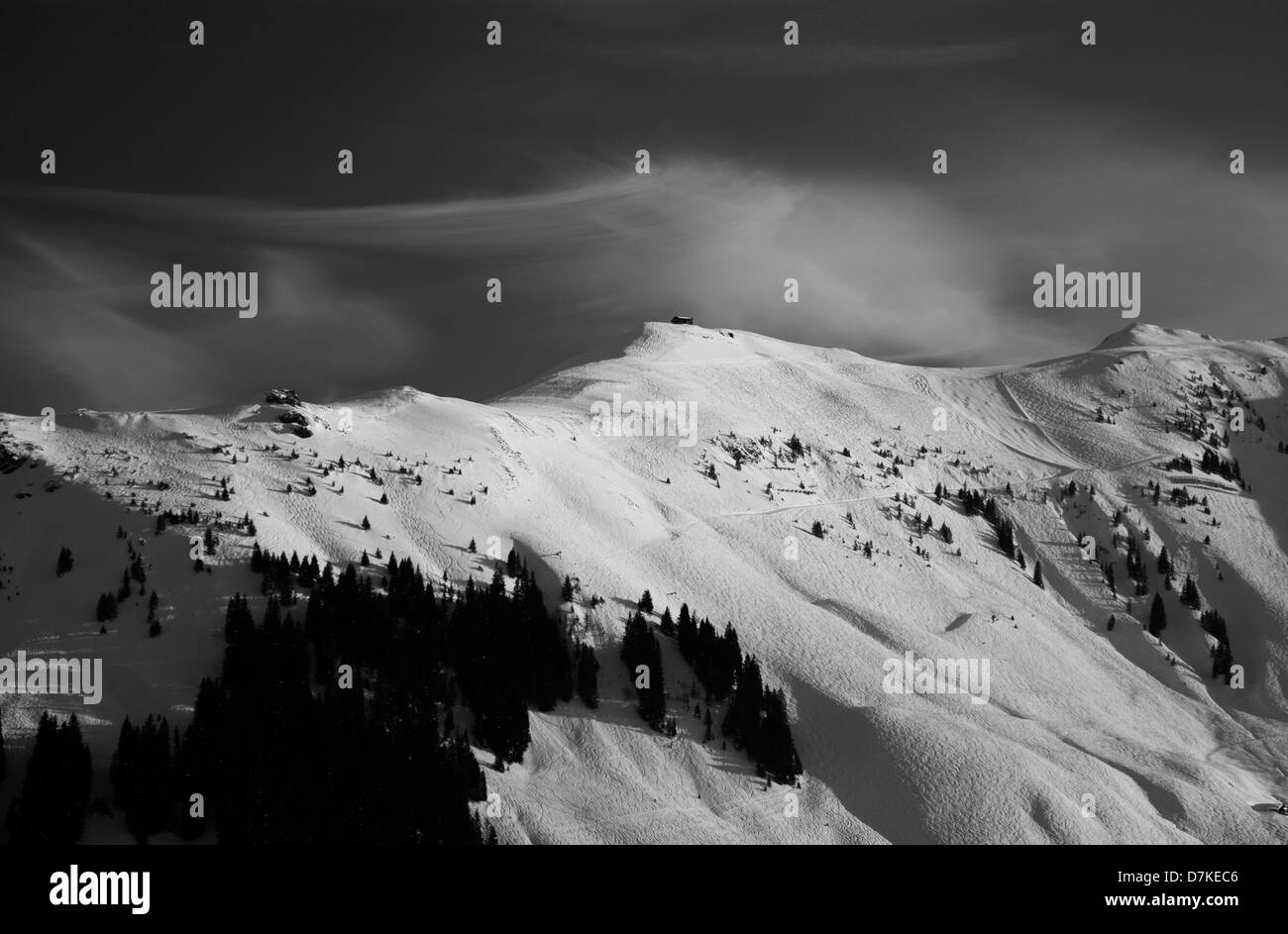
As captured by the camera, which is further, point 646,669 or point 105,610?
point 646,669

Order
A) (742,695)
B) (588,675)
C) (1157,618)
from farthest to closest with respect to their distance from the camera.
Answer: (1157,618) < (742,695) < (588,675)

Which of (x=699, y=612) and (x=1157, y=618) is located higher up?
(x=699, y=612)

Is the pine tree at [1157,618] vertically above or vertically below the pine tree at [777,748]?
above

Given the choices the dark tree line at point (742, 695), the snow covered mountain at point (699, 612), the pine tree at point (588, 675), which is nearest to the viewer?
the snow covered mountain at point (699, 612)

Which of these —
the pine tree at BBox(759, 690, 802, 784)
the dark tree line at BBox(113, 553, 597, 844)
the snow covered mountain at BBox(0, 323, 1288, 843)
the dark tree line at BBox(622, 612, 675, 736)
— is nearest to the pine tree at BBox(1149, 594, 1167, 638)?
the snow covered mountain at BBox(0, 323, 1288, 843)

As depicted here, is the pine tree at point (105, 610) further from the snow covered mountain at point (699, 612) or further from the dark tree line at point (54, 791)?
the dark tree line at point (54, 791)

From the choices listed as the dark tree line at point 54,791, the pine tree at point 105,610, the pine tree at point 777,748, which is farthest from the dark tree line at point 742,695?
the dark tree line at point 54,791

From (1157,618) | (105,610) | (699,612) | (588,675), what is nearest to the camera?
(105,610)

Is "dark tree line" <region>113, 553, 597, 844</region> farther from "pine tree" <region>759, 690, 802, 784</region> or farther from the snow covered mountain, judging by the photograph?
"pine tree" <region>759, 690, 802, 784</region>

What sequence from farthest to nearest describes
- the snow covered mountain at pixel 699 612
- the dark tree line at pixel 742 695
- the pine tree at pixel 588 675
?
the dark tree line at pixel 742 695, the pine tree at pixel 588 675, the snow covered mountain at pixel 699 612

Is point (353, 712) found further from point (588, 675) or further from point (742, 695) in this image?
point (742, 695)

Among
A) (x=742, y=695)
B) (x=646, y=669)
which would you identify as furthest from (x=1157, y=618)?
(x=646, y=669)
